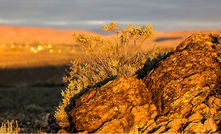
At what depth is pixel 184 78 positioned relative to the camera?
4.89m

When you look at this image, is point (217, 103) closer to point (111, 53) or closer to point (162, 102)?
point (162, 102)

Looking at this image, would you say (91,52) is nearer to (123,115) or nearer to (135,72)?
(135,72)

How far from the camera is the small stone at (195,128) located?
4145mm

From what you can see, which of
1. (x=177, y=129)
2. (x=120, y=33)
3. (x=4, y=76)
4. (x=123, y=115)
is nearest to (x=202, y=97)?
(x=177, y=129)

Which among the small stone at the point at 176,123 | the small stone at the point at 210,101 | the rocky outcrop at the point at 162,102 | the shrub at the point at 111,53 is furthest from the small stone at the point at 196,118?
the shrub at the point at 111,53

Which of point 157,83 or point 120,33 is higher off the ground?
point 120,33

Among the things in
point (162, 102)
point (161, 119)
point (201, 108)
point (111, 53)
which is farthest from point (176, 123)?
point (111, 53)

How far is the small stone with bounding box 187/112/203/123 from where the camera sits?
451cm

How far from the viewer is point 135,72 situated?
5934 mm

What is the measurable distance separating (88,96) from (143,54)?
2.42m

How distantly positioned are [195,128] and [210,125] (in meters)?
0.33

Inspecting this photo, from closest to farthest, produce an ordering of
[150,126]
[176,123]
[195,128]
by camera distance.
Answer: [195,128] → [176,123] → [150,126]

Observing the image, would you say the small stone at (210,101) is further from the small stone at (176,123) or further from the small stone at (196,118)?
the small stone at (176,123)

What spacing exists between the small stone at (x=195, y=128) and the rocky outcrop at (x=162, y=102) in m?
0.02
